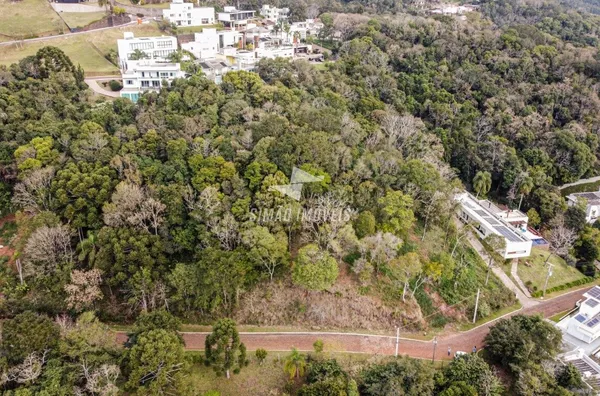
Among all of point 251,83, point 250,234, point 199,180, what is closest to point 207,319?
point 250,234

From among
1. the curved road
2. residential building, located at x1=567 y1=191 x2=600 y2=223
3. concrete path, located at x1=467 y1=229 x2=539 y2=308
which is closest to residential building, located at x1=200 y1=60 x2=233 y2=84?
concrete path, located at x1=467 y1=229 x2=539 y2=308

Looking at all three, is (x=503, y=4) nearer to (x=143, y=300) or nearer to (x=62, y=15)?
(x=62, y=15)

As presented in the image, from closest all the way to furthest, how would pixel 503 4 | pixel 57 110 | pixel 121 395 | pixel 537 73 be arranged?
pixel 121 395 → pixel 57 110 → pixel 537 73 → pixel 503 4

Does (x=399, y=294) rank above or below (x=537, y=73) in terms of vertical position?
below

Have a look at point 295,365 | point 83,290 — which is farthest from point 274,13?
point 295,365

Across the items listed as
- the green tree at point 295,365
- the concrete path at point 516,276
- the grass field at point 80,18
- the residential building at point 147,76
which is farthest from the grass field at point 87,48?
the concrete path at point 516,276

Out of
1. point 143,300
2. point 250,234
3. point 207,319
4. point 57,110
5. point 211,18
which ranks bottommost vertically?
point 207,319

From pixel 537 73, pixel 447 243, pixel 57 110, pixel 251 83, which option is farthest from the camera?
pixel 537 73
